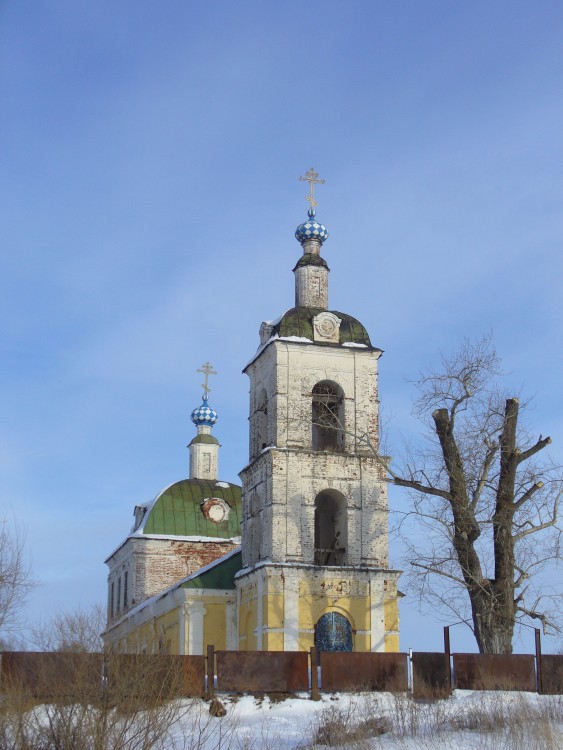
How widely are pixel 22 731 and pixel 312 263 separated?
18717 mm

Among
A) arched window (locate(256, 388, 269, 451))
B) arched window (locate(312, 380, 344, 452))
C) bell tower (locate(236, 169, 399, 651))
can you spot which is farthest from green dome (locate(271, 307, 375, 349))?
arched window (locate(256, 388, 269, 451))

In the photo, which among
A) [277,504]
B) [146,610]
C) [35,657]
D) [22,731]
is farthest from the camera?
[146,610]

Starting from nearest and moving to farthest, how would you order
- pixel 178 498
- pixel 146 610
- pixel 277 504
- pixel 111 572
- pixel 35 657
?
pixel 35 657 → pixel 277 504 → pixel 146 610 → pixel 178 498 → pixel 111 572

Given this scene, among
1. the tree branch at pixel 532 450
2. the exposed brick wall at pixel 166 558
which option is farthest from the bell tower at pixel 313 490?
the exposed brick wall at pixel 166 558

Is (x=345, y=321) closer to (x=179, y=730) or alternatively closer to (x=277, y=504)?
(x=277, y=504)

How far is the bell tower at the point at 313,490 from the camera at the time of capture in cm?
2422

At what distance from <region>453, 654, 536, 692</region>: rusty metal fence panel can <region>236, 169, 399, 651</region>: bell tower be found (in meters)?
8.45

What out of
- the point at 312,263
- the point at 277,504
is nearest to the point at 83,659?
the point at 277,504

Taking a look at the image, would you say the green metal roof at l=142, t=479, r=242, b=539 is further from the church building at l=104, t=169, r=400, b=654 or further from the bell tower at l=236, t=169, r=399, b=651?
the bell tower at l=236, t=169, r=399, b=651

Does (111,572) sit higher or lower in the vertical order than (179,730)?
higher

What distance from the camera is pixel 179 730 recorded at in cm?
1278

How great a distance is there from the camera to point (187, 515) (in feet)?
118

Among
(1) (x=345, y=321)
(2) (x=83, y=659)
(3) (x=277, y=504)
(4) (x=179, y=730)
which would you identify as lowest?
(4) (x=179, y=730)

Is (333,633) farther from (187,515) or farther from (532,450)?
(187,515)
